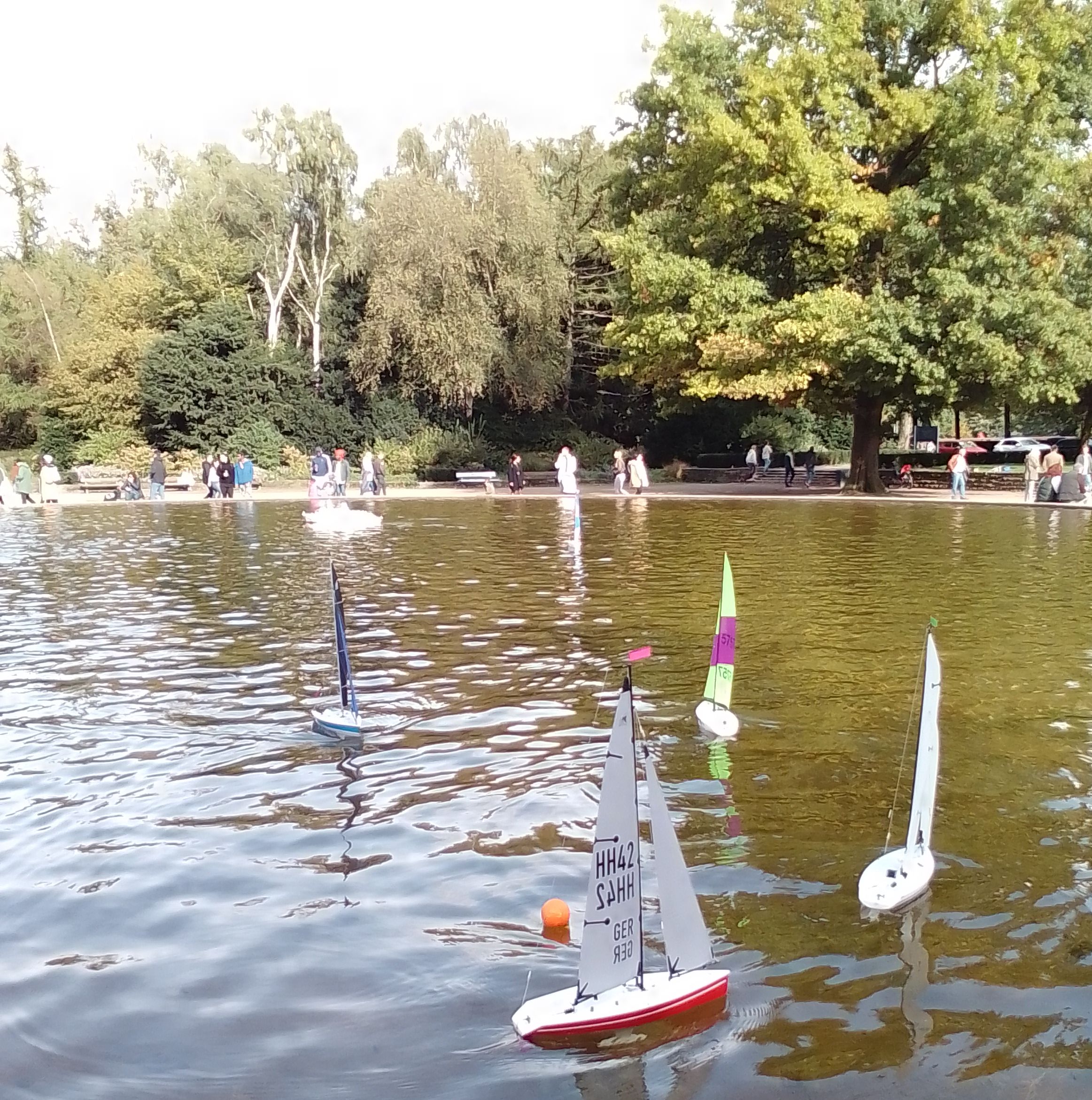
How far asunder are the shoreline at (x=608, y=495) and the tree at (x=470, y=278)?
16.3ft

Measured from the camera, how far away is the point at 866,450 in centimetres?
3628

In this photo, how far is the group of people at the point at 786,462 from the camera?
4125cm

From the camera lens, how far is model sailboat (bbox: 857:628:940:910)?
6344 mm

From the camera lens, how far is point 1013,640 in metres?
12.8

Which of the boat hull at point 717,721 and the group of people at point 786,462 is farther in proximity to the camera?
the group of people at point 786,462

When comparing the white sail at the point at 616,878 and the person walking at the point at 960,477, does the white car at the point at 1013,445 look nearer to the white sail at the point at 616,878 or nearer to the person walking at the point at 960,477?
the person walking at the point at 960,477

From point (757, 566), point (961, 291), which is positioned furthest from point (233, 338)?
point (757, 566)

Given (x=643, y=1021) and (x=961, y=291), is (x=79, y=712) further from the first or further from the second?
(x=961, y=291)

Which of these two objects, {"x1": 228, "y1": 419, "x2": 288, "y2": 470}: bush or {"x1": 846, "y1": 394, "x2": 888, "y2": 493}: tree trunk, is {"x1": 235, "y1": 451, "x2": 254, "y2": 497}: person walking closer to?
{"x1": 228, "y1": 419, "x2": 288, "y2": 470}: bush

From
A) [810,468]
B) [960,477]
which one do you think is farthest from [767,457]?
[960,477]

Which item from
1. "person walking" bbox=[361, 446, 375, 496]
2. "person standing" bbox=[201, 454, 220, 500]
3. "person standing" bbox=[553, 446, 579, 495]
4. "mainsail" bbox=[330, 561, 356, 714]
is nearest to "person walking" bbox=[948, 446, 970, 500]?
"person standing" bbox=[553, 446, 579, 495]

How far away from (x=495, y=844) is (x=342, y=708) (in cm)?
281

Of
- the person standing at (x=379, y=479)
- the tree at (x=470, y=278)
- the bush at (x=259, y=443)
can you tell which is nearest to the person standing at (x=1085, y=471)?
the tree at (x=470, y=278)

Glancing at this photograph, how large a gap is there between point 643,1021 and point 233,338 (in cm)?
4643
